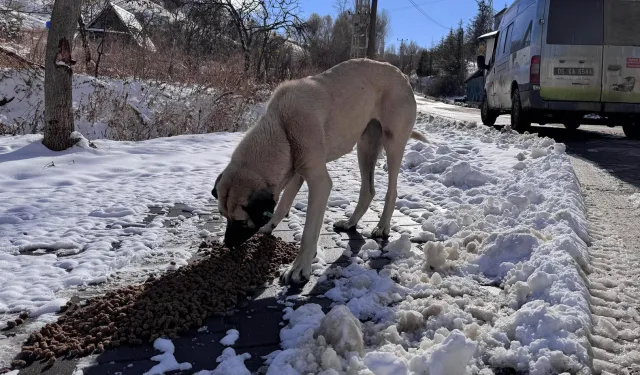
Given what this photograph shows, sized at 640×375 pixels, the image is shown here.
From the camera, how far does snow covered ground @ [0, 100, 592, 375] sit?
2.39 meters

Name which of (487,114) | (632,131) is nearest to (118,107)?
(487,114)

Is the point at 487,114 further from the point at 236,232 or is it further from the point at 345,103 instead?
the point at 236,232

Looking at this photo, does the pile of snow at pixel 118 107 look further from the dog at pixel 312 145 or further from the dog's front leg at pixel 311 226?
the dog's front leg at pixel 311 226

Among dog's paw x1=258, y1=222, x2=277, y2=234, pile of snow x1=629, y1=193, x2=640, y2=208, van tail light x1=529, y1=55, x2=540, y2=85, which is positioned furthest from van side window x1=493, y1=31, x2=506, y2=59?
dog's paw x1=258, y1=222, x2=277, y2=234

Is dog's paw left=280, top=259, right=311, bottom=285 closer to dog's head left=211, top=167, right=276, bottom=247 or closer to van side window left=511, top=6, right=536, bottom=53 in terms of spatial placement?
dog's head left=211, top=167, right=276, bottom=247

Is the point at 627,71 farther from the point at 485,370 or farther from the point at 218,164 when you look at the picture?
the point at 485,370

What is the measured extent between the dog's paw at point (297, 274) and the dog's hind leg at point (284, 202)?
1.01m

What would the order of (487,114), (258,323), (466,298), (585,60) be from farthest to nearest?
(487,114)
(585,60)
(466,298)
(258,323)

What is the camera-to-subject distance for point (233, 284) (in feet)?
11.0

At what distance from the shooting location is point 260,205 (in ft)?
11.2

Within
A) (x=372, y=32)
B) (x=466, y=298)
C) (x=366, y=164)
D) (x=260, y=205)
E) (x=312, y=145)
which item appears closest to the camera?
(x=466, y=298)

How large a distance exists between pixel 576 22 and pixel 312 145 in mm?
8623

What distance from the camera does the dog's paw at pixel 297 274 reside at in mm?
3490

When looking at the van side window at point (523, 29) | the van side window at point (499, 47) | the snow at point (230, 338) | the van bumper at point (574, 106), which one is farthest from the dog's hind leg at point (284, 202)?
the van side window at point (499, 47)
